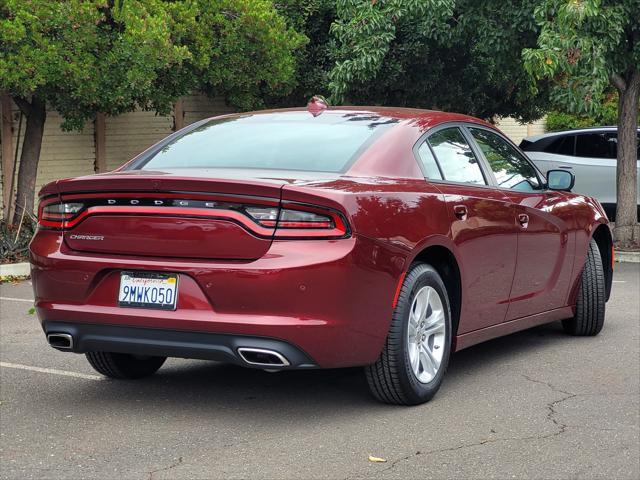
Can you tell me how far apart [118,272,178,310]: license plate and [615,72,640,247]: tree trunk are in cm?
1097

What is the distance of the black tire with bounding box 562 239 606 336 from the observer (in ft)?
26.0

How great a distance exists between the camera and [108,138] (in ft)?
60.8

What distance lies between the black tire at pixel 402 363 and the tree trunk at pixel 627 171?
992 cm

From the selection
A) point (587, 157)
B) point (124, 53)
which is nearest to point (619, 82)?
point (587, 157)

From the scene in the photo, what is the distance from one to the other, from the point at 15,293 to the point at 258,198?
689cm

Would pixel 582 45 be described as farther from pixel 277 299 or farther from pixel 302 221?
pixel 277 299

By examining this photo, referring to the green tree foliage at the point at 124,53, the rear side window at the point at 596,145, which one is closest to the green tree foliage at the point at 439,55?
the green tree foliage at the point at 124,53

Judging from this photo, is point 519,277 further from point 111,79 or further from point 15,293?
point 111,79

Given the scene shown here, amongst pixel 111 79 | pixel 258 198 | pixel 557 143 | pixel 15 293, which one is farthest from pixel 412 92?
pixel 258 198

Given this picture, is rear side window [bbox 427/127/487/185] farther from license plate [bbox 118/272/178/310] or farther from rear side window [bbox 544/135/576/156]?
rear side window [bbox 544/135/576/156]

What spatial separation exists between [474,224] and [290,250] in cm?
154

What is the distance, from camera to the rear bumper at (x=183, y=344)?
5.17 m

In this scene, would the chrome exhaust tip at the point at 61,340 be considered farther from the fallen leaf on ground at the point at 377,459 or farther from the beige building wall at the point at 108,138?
the beige building wall at the point at 108,138

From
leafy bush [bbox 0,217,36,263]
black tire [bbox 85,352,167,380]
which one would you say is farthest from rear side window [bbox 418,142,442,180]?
leafy bush [bbox 0,217,36,263]
